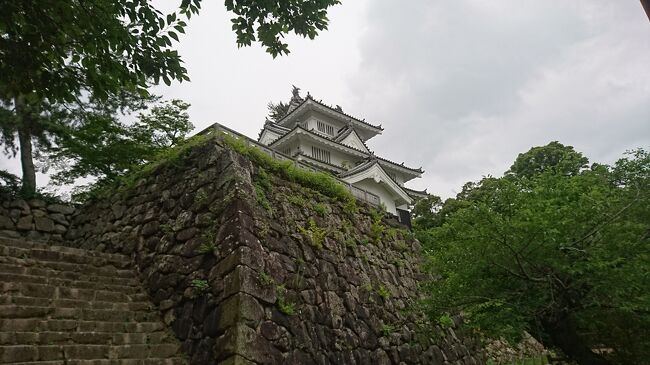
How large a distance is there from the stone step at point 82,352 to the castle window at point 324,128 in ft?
66.0

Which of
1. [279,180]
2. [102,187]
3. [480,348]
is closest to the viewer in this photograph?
[279,180]

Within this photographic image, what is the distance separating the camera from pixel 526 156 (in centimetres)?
2162

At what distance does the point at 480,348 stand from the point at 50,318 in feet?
26.9

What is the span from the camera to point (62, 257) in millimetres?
5922

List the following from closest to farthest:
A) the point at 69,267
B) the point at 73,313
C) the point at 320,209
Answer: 1. the point at 73,313
2. the point at 69,267
3. the point at 320,209

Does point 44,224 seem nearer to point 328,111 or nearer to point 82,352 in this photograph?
point 82,352

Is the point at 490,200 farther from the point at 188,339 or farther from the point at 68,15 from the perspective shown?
the point at 68,15

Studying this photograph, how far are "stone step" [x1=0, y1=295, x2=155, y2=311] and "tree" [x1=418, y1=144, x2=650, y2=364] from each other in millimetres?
3991

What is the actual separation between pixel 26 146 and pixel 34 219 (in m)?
2.01

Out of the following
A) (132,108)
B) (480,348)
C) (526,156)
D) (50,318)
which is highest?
(526,156)

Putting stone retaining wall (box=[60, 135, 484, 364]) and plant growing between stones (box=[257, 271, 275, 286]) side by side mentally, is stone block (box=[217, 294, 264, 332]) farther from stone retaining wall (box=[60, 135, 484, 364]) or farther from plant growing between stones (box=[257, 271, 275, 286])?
A: plant growing between stones (box=[257, 271, 275, 286])

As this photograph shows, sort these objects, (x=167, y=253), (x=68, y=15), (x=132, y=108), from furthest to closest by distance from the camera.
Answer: (x=132, y=108), (x=167, y=253), (x=68, y=15)

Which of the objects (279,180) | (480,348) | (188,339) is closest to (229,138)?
(279,180)

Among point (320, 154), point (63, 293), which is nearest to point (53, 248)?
point (63, 293)
